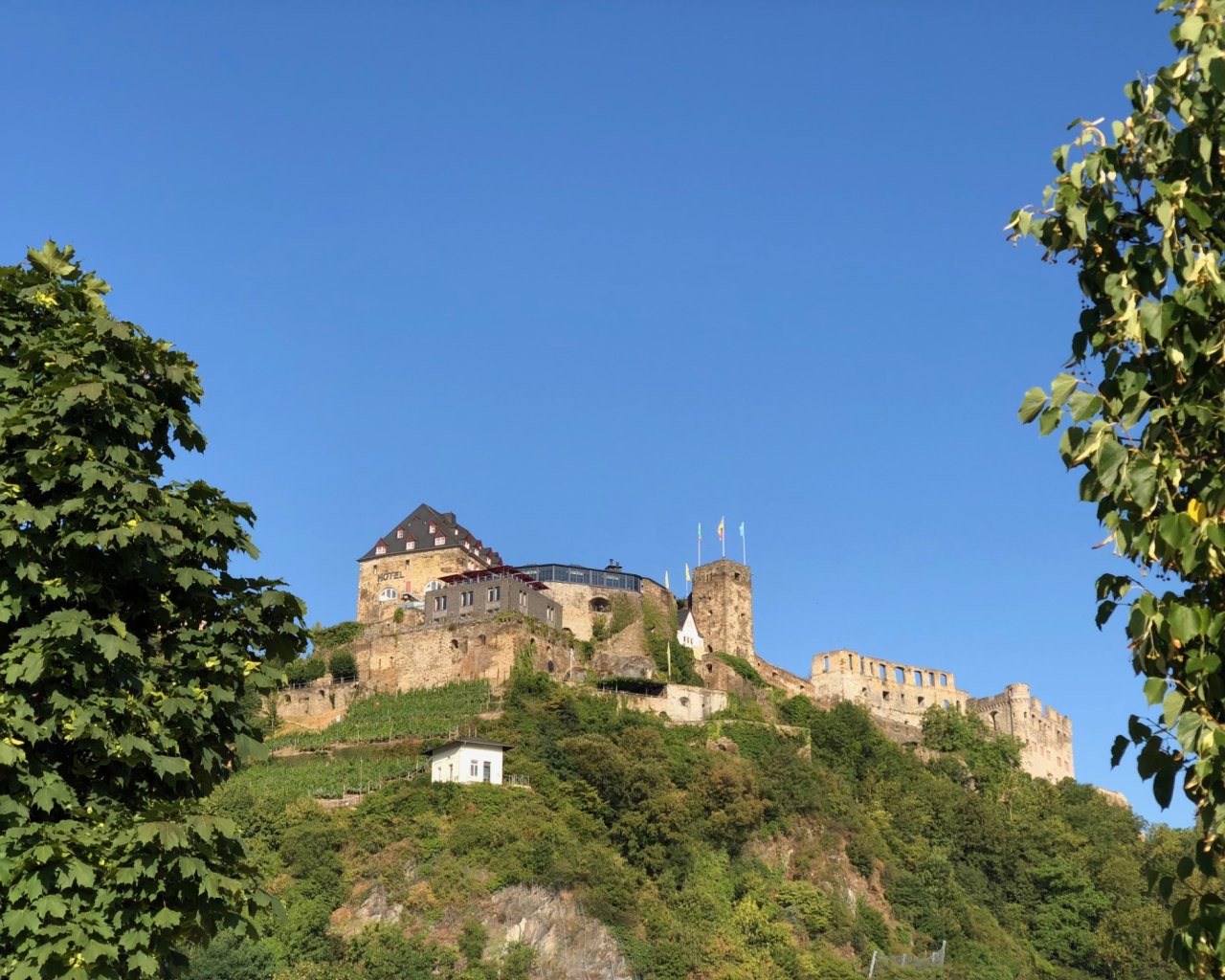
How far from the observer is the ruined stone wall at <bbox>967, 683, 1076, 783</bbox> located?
9412cm

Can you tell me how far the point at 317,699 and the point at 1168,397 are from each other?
252ft

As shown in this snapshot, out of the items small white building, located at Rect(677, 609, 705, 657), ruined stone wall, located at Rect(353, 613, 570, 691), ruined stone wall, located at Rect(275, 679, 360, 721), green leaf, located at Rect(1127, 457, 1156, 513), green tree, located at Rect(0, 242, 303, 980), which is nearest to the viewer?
green leaf, located at Rect(1127, 457, 1156, 513)

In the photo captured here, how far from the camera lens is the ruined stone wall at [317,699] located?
3172 inches

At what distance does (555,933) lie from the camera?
5712 cm

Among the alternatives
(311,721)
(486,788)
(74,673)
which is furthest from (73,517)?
(311,721)

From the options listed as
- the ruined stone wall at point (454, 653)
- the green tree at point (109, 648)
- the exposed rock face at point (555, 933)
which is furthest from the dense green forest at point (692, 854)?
the green tree at point (109, 648)

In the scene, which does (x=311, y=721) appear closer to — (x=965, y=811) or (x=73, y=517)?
(x=965, y=811)

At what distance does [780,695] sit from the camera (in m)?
85.7

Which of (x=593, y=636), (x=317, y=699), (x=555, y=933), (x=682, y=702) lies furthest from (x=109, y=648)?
(x=593, y=636)

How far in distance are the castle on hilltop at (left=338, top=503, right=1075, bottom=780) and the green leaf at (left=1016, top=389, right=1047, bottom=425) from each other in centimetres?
6997

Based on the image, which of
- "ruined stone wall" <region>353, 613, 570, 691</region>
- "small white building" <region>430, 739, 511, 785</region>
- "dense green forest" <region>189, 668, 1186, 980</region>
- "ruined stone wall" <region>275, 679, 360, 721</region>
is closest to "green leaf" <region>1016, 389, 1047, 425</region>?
"dense green forest" <region>189, 668, 1186, 980</region>

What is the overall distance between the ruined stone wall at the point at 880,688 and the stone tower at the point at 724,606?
6.27 m

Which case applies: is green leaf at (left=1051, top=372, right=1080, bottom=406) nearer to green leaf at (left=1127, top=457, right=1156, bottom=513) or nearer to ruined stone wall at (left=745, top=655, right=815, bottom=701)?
green leaf at (left=1127, top=457, right=1156, bottom=513)

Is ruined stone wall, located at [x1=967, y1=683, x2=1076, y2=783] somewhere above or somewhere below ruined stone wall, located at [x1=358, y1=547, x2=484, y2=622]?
below
